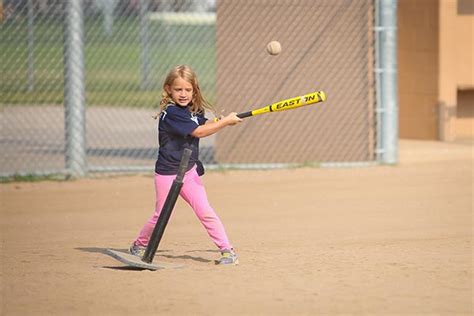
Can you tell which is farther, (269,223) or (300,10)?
(300,10)

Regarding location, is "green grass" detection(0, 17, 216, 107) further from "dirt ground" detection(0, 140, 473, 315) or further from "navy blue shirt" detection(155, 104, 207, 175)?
"navy blue shirt" detection(155, 104, 207, 175)

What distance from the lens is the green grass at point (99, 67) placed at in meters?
18.8

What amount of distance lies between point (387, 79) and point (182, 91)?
5.34 metres

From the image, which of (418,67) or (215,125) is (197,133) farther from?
(418,67)

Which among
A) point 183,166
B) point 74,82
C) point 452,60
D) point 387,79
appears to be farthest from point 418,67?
point 183,166

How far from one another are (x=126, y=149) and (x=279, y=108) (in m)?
6.82

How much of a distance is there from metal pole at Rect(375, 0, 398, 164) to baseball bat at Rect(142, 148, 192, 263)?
5519 mm

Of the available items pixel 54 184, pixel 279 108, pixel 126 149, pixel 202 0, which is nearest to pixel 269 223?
pixel 279 108

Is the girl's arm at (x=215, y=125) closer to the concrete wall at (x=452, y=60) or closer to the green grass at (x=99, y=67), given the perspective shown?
the green grass at (x=99, y=67)

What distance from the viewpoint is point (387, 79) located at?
1204 centimetres

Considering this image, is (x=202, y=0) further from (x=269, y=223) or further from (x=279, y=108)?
(x=279, y=108)

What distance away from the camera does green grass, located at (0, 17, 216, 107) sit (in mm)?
18766

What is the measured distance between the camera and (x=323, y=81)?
12.2m

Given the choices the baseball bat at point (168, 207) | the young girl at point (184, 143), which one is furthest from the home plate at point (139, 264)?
the young girl at point (184, 143)
